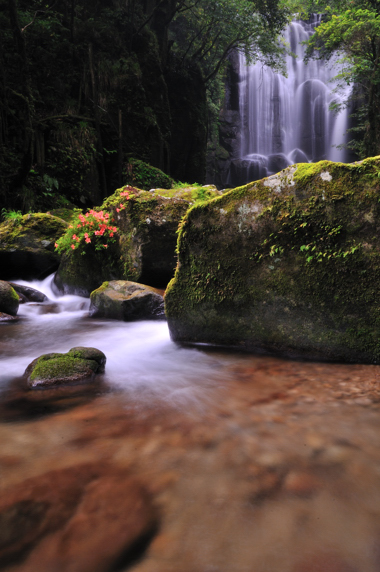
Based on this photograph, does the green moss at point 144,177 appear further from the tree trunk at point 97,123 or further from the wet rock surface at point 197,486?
the wet rock surface at point 197,486

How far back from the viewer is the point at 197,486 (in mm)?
1495

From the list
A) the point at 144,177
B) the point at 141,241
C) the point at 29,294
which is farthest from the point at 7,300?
the point at 144,177

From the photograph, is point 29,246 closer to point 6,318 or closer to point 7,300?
point 7,300

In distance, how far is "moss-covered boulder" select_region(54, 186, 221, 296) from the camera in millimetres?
6152

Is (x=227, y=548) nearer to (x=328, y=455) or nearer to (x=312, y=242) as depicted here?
(x=328, y=455)

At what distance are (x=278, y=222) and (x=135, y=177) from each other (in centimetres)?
1183

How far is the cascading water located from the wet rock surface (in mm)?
27578

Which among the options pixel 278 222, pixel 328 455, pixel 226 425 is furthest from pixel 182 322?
pixel 328 455

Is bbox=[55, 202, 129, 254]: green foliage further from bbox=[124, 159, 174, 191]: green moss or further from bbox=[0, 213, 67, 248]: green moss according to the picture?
bbox=[124, 159, 174, 191]: green moss

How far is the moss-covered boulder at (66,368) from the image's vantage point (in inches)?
106

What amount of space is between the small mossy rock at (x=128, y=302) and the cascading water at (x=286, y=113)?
80.2ft

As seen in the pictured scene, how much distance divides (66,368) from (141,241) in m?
3.63

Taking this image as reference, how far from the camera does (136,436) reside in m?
1.92

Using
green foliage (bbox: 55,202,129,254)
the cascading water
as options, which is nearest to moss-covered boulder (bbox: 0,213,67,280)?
green foliage (bbox: 55,202,129,254)
